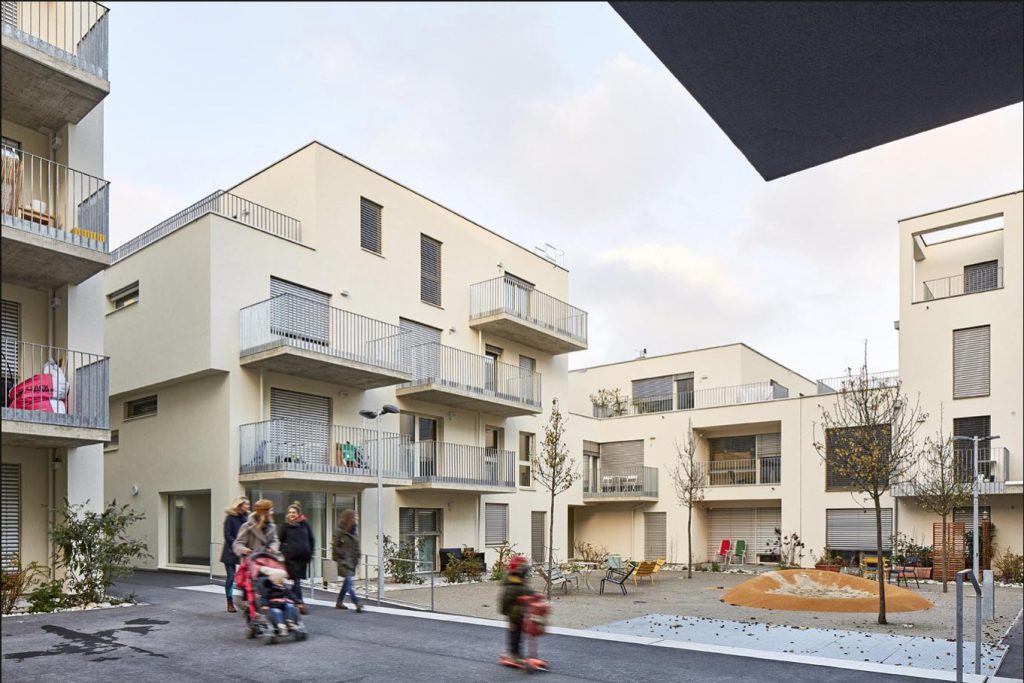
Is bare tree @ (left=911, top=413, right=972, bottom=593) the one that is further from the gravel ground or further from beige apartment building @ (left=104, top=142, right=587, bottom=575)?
beige apartment building @ (left=104, top=142, right=587, bottom=575)

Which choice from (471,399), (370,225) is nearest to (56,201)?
(370,225)

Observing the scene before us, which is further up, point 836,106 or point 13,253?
point 13,253

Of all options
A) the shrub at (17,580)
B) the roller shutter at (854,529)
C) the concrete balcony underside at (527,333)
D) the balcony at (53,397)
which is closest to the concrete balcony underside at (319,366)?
the balcony at (53,397)

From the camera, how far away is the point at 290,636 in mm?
10852

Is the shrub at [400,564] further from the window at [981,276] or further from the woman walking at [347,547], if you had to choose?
the window at [981,276]

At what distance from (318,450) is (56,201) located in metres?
8.98

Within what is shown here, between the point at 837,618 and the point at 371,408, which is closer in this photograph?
the point at 837,618

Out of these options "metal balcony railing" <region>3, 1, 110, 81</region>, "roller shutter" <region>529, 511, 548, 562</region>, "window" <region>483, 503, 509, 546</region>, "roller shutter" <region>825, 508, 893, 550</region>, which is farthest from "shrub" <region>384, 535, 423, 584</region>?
"roller shutter" <region>825, 508, 893, 550</region>

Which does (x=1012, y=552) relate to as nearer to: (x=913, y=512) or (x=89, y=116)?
(x=913, y=512)

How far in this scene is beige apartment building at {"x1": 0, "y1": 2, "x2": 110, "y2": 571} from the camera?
44.7ft

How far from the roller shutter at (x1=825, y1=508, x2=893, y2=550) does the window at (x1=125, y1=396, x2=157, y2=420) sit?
24.0 metres

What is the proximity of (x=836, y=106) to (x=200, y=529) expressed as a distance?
67.7ft

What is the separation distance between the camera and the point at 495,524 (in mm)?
27859

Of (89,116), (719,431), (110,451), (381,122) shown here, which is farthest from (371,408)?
(381,122)
